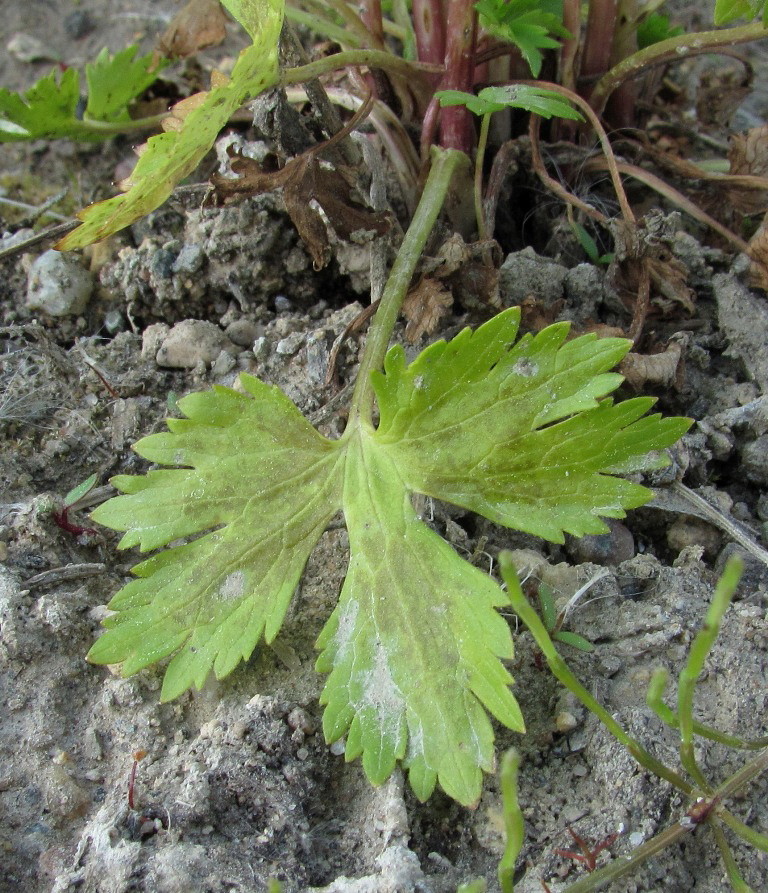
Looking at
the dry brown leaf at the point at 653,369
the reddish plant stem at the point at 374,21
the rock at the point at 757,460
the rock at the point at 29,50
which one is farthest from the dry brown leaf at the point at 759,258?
the rock at the point at 29,50

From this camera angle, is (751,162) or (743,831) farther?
(751,162)

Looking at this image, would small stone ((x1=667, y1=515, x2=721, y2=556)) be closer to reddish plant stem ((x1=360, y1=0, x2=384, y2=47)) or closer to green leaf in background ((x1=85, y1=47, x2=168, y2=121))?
reddish plant stem ((x1=360, y1=0, x2=384, y2=47))

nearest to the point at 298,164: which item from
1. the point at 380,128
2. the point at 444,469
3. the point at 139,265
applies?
the point at 380,128

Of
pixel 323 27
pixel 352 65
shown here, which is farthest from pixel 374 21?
pixel 352 65

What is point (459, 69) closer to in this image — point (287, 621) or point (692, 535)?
point (692, 535)

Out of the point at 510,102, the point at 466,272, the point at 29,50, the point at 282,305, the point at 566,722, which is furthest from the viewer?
the point at 29,50

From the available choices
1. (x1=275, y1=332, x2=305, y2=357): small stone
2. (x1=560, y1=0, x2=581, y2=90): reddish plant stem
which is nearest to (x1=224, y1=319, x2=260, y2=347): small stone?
(x1=275, y1=332, x2=305, y2=357): small stone

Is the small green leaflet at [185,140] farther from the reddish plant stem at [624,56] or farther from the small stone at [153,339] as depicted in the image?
the reddish plant stem at [624,56]
